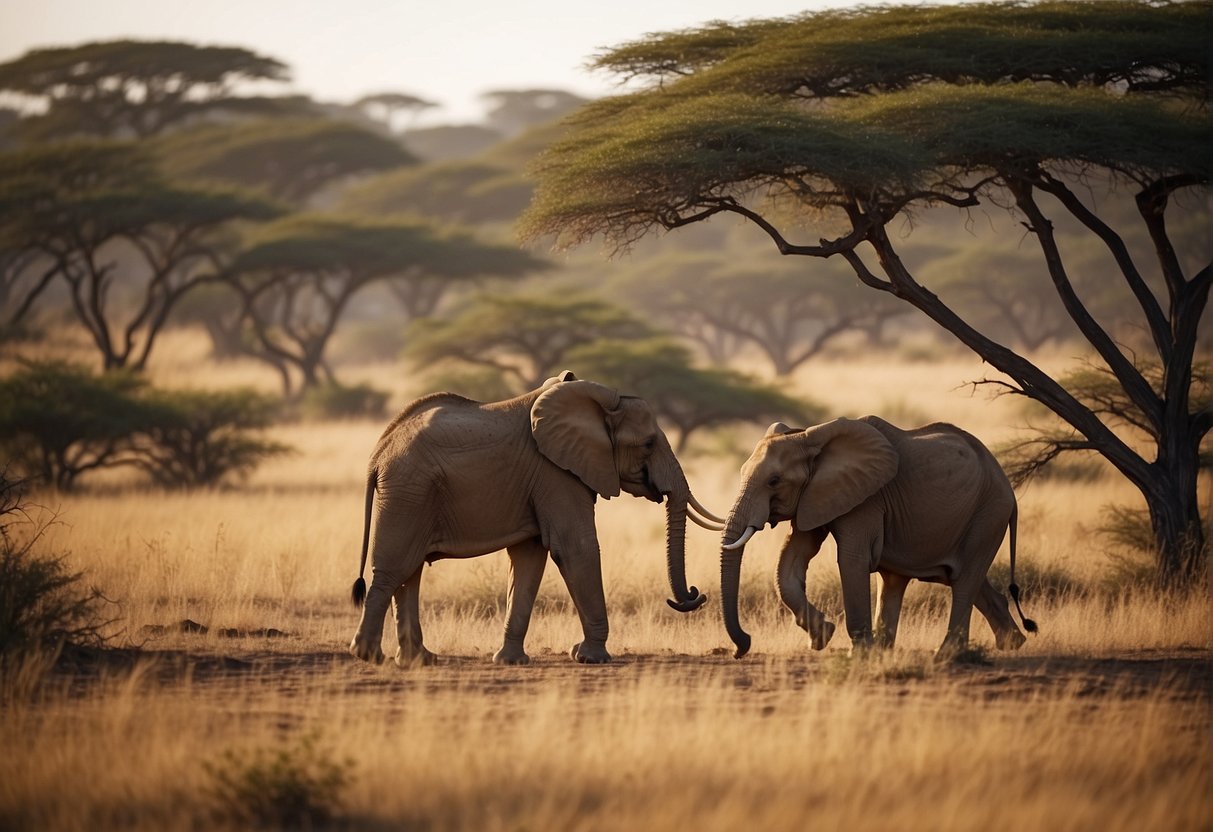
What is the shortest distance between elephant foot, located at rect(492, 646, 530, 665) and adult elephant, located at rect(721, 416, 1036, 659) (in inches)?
51.8

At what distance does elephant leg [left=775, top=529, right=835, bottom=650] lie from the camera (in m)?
9.03

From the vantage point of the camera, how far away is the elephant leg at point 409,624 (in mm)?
9133

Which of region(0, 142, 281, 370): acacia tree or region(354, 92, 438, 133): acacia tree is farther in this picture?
A: region(354, 92, 438, 133): acacia tree

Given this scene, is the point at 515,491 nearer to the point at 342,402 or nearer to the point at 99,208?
the point at 342,402

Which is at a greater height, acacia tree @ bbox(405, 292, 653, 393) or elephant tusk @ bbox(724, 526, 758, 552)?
acacia tree @ bbox(405, 292, 653, 393)

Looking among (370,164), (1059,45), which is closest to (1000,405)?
(1059,45)

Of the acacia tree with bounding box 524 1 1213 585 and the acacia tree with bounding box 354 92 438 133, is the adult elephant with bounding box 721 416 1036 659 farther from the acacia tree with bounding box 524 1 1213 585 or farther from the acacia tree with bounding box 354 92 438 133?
the acacia tree with bounding box 354 92 438 133

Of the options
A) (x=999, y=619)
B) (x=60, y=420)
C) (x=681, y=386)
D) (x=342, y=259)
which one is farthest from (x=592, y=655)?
(x=342, y=259)

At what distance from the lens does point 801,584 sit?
9164 millimetres

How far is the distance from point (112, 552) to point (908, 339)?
4111cm

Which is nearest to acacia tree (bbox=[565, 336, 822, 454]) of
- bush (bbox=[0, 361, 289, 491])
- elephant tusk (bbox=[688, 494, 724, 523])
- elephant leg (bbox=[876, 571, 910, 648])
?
bush (bbox=[0, 361, 289, 491])

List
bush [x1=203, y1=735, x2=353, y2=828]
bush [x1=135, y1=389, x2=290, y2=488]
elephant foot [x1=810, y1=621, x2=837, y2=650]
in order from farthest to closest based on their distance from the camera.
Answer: bush [x1=135, y1=389, x2=290, y2=488]
elephant foot [x1=810, y1=621, x2=837, y2=650]
bush [x1=203, y1=735, x2=353, y2=828]

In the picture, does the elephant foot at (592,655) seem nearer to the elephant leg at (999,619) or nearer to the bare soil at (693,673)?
the bare soil at (693,673)

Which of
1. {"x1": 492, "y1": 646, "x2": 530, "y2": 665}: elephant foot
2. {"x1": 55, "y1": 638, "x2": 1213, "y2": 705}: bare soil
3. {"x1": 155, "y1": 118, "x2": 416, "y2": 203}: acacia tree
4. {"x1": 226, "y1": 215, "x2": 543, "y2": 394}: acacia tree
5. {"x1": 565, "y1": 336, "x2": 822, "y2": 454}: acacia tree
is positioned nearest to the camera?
{"x1": 55, "y1": 638, "x2": 1213, "y2": 705}: bare soil
